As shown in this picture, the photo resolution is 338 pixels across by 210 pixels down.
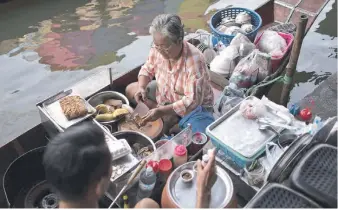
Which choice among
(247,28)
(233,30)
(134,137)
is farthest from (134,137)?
(247,28)

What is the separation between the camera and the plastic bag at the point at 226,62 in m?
4.24

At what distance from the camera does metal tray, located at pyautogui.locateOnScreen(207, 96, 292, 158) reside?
9.07 ft

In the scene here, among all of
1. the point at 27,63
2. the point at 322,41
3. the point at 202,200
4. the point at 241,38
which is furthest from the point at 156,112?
the point at 322,41

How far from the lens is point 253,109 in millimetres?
2938

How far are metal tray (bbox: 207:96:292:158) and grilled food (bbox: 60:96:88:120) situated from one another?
1221mm

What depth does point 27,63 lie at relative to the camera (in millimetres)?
5855

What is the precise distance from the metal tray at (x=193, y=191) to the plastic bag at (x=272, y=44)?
94.0 inches

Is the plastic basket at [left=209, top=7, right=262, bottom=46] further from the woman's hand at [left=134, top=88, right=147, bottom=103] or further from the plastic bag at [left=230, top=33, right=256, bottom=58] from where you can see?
the woman's hand at [left=134, top=88, right=147, bottom=103]

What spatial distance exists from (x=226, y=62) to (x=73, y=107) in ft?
6.17

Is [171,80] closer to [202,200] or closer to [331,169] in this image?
[202,200]

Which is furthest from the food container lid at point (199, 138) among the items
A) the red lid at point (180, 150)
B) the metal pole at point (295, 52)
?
the metal pole at point (295, 52)

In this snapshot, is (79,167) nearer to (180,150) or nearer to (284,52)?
(180,150)

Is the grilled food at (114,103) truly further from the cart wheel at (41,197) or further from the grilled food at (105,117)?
the cart wheel at (41,197)

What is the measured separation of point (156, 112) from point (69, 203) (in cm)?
156
